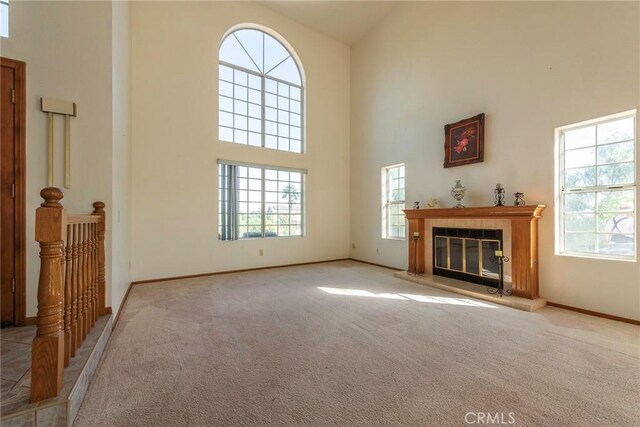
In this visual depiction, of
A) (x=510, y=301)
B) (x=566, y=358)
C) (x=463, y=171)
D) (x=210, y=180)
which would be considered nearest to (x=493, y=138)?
(x=463, y=171)

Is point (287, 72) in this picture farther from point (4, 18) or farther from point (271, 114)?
point (4, 18)

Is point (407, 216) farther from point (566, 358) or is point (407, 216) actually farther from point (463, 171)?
point (566, 358)

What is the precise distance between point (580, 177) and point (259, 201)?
4.95m

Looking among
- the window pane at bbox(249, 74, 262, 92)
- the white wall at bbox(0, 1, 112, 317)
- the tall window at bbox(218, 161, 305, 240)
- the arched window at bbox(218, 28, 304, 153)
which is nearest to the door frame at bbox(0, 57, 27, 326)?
the white wall at bbox(0, 1, 112, 317)

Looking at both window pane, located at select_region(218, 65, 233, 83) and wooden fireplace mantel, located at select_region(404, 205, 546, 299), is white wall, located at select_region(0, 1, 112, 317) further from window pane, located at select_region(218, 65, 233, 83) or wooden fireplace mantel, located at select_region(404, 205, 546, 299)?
wooden fireplace mantel, located at select_region(404, 205, 546, 299)

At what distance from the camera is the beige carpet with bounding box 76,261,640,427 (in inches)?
58.5

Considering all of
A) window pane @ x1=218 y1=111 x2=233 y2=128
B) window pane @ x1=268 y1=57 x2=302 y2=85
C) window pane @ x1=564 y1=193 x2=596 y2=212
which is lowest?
window pane @ x1=564 y1=193 x2=596 y2=212

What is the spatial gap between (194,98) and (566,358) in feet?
19.3

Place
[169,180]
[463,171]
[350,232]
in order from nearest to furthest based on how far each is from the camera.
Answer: [463,171] → [169,180] → [350,232]

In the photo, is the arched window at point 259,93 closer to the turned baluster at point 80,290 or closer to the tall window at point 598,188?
the turned baluster at point 80,290

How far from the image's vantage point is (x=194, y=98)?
16.0ft

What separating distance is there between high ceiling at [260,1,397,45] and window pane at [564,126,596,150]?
4.27 m

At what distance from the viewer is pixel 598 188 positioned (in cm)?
307

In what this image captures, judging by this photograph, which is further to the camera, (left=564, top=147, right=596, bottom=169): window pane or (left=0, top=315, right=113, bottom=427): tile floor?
(left=564, top=147, right=596, bottom=169): window pane
